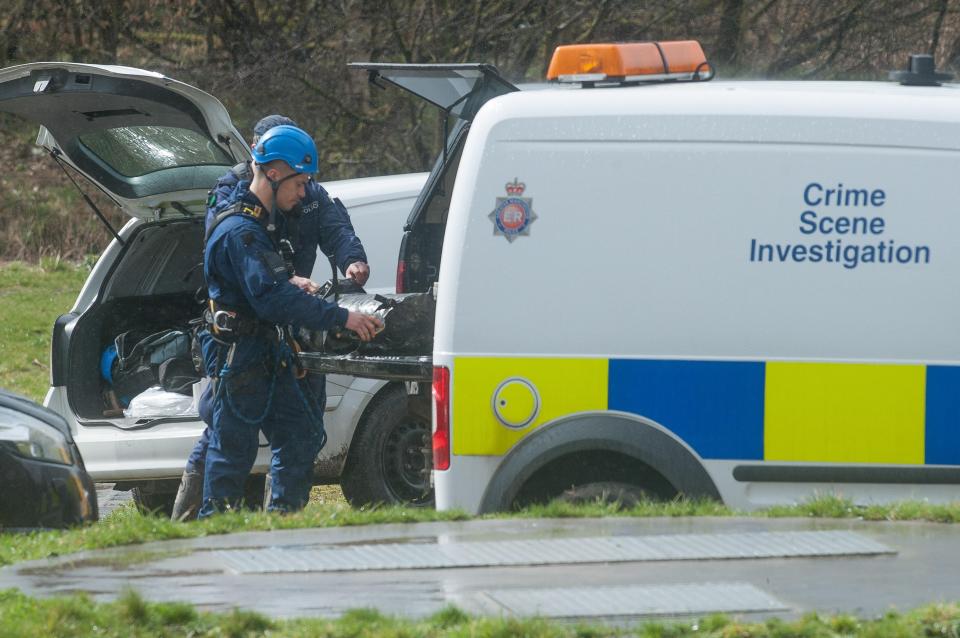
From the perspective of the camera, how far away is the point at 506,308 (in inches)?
182

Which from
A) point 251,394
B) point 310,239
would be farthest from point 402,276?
point 251,394

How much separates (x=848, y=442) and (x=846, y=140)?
Result: 3.17 ft

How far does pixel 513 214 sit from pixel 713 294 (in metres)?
0.69

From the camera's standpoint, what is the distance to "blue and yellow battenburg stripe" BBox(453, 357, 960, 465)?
15.0ft

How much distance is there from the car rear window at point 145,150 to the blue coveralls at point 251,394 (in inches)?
44.3

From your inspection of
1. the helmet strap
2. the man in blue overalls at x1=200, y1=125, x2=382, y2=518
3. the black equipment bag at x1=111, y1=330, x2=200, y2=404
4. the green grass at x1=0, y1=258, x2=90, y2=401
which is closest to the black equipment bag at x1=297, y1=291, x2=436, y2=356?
the man in blue overalls at x1=200, y1=125, x2=382, y2=518

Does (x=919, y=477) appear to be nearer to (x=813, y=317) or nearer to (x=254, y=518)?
(x=813, y=317)

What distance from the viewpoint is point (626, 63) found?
5.06 metres

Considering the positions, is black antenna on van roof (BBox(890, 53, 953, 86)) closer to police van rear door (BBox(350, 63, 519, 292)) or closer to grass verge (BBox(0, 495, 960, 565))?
grass verge (BBox(0, 495, 960, 565))

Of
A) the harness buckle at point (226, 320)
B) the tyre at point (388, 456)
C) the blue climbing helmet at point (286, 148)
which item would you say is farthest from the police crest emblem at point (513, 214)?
the tyre at point (388, 456)

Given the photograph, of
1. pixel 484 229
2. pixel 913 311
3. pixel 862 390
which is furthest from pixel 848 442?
pixel 484 229

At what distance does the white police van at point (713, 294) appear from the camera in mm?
4539

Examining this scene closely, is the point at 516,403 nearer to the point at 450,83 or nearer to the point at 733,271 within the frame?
the point at 733,271

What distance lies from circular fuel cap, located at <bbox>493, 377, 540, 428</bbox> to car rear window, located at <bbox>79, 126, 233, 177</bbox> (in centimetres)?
253
